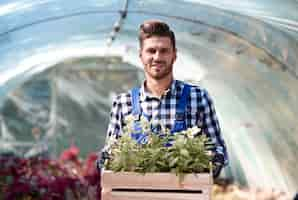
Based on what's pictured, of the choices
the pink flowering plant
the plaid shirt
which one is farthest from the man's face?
the pink flowering plant

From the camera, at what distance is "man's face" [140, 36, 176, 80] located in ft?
12.6

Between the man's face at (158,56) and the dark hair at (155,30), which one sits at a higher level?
the dark hair at (155,30)

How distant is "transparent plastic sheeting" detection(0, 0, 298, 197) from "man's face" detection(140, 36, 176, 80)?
6.45 ft

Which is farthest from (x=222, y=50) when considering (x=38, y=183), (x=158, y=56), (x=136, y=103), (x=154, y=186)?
Result: (x=154, y=186)

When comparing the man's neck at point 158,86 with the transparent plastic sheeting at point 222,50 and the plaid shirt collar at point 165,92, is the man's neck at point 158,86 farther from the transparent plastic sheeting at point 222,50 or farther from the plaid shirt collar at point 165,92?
the transparent plastic sheeting at point 222,50

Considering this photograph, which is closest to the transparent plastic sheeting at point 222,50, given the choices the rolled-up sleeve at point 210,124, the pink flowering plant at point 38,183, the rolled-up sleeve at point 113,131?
the pink flowering plant at point 38,183

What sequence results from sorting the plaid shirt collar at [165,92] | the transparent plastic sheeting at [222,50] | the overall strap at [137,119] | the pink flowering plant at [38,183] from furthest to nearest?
the pink flowering plant at [38,183] → the transparent plastic sheeting at [222,50] → the plaid shirt collar at [165,92] → the overall strap at [137,119]

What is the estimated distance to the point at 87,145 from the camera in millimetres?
18969

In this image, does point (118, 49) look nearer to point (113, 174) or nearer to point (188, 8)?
point (188, 8)

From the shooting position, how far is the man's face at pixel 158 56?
3.84 metres

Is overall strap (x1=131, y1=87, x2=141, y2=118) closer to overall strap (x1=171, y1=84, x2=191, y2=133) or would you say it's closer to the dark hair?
overall strap (x1=171, y1=84, x2=191, y2=133)

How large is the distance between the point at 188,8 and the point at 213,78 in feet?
12.0

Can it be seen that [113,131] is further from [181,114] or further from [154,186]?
[154,186]

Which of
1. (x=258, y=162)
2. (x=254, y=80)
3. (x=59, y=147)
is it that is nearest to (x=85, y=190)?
(x=254, y=80)
